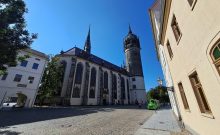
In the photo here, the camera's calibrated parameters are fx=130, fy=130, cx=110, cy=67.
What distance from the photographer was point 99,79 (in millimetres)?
48406

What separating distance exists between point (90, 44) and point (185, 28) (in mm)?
64863

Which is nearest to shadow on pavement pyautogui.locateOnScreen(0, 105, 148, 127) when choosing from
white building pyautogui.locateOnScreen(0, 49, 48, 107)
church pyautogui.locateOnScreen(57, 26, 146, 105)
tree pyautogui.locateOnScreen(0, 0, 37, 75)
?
tree pyautogui.locateOnScreen(0, 0, 37, 75)

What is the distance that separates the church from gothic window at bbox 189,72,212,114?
34.9 m

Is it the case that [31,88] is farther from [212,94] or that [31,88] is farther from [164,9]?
[212,94]

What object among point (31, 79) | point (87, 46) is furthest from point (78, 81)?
point (87, 46)

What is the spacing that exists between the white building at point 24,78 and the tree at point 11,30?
1270 cm

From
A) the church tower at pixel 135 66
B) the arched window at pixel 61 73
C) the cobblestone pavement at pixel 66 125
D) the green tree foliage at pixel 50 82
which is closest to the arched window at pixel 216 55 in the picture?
the cobblestone pavement at pixel 66 125

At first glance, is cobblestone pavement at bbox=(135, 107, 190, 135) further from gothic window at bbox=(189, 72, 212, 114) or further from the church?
the church

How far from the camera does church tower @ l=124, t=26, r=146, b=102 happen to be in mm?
65188

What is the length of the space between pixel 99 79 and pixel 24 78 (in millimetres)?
26815

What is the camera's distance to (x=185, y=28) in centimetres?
486

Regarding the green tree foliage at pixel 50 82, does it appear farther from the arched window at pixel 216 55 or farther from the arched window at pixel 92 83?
the arched window at pixel 216 55

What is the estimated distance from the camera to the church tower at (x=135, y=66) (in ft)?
214

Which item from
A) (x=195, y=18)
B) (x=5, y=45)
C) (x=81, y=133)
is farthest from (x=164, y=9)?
(x=5, y=45)
